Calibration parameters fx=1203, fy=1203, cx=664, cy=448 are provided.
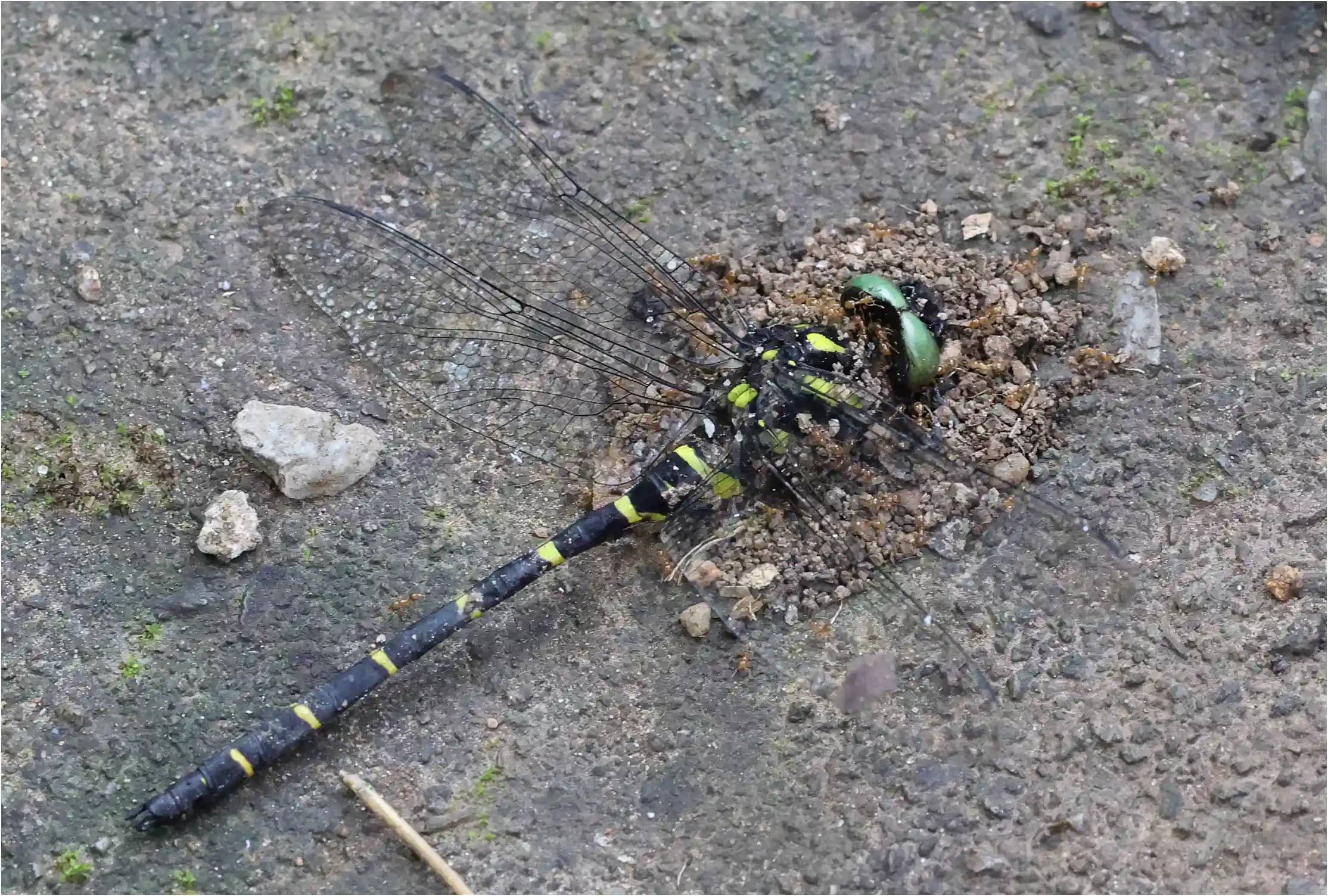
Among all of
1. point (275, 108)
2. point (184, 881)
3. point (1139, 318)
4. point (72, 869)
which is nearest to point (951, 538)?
point (1139, 318)

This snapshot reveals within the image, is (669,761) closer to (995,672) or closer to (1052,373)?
(995,672)

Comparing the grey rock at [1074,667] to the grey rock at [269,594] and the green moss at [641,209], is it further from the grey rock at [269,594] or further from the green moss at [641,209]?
the grey rock at [269,594]

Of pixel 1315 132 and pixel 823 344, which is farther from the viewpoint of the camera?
pixel 1315 132

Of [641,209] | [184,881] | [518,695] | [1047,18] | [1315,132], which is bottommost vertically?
[184,881]

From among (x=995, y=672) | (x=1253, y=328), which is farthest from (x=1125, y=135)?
(x=995, y=672)

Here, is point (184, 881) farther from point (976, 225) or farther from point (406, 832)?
point (976, 225)
